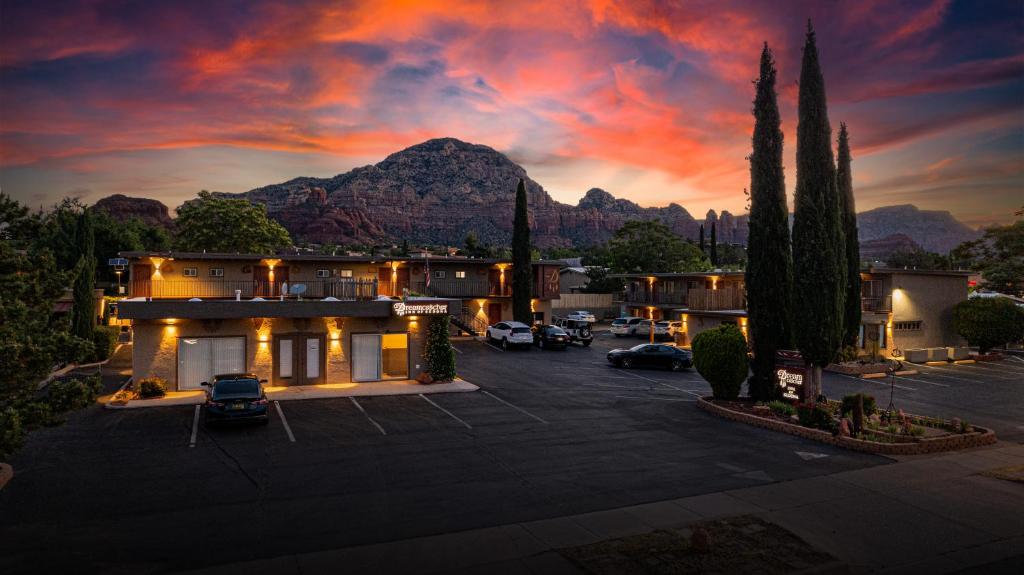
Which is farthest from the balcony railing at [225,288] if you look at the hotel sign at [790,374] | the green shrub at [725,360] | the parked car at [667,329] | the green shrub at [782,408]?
the parked car at [667,329]

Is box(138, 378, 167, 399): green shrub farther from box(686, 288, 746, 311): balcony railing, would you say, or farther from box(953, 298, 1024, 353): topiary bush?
box(953, 298, 1024, 353): topiary bush

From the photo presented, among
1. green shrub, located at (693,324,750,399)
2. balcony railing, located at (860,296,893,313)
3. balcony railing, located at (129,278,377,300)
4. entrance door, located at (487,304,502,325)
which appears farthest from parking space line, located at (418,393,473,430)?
balcony railing, located at (860,296,893,313)

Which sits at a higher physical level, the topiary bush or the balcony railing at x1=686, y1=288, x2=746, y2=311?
the balcony railing at x1=686, y1=288, x2=746, y2=311

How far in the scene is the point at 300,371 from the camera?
26.3 metres

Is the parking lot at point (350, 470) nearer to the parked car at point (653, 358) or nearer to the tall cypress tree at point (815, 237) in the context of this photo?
the tall cypress tree at point (815, 237)

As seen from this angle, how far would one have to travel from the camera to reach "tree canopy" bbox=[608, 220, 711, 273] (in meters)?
74.2

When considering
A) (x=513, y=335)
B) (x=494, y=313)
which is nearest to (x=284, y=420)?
(x=513, y=335)

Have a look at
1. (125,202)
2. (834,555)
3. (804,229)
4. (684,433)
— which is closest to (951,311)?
(804,229)

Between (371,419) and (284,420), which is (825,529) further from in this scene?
(284,420)

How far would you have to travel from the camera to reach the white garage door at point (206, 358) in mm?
25031

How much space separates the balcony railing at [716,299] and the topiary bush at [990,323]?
14.9 meters

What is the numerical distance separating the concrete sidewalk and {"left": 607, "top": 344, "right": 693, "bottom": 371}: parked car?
1830 centimetres

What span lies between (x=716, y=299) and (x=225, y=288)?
3065cm

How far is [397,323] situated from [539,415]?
9.60m
